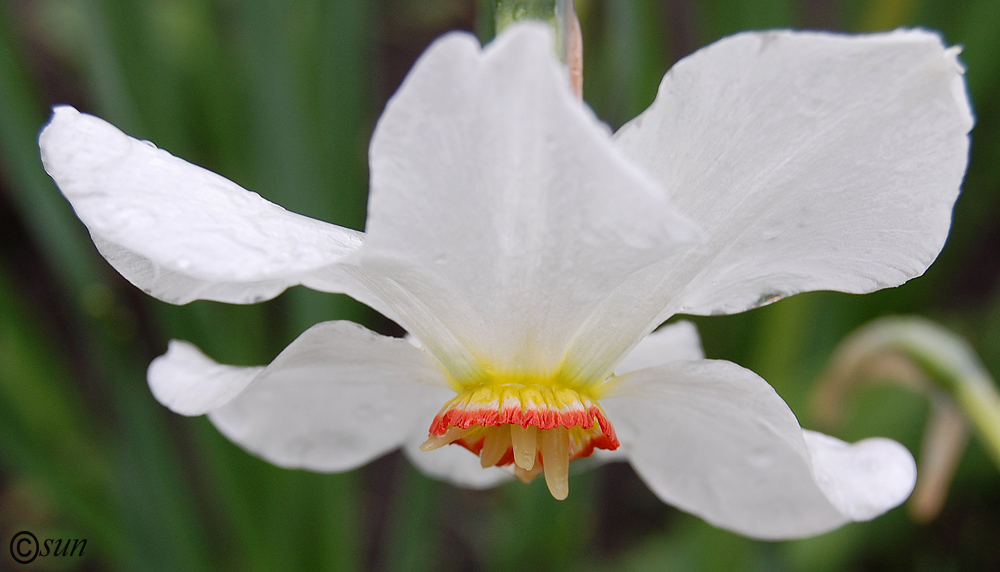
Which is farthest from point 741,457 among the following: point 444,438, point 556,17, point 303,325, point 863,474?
point 303,325

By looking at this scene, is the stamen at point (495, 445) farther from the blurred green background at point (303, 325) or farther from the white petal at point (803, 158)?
the blurred green background at point (303, 325)

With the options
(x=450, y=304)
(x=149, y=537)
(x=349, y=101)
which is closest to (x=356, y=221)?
(x=349, y=101)

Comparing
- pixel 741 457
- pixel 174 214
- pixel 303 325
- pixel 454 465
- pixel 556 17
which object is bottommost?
pixel 303 325

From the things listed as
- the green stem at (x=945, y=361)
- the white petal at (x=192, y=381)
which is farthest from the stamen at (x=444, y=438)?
the green stem at (x=945, y=361)

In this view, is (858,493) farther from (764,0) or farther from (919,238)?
(764,0)

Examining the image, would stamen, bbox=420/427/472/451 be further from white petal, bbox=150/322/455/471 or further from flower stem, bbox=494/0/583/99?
flower stem, bbox=494/0/583/99

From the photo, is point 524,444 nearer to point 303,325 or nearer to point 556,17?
point 556,17
